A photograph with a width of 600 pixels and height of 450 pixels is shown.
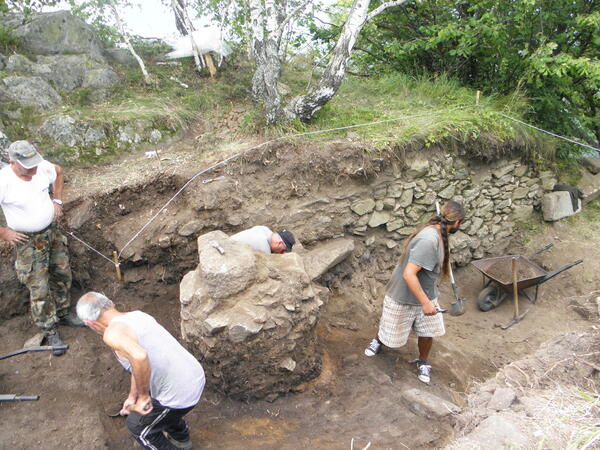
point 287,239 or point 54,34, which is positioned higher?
point 54,34

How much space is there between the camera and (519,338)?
536 centimetres

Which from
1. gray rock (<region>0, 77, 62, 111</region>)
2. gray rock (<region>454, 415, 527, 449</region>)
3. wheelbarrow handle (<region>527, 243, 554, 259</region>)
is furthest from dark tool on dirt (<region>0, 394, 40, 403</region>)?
wheelbarrow handle (<region>527, 243, 554, 259</region>)

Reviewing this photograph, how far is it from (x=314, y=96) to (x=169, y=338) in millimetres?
4217

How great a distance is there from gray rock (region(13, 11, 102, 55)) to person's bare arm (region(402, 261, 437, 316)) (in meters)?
6.07

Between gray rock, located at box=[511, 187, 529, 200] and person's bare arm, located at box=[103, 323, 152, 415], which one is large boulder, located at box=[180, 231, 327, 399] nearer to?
person's bare arm, located at box=[103, 323, 152, 415]

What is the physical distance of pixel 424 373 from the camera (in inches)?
152

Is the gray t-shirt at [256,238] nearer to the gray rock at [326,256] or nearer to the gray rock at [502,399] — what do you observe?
the gray rock at [326,256]

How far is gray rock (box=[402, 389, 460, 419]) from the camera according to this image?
3.21 metres

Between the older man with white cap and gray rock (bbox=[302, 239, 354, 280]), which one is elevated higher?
the older man with white cap

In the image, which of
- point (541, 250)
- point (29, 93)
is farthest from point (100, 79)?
point (541, 250)

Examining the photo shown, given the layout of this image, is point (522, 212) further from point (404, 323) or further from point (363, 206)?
point (404, 323)

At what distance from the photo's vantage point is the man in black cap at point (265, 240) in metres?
3.80

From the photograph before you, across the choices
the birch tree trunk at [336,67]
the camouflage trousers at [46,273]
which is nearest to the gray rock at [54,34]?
the birch tree trunk at [336,67]

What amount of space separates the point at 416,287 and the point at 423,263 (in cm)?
22
